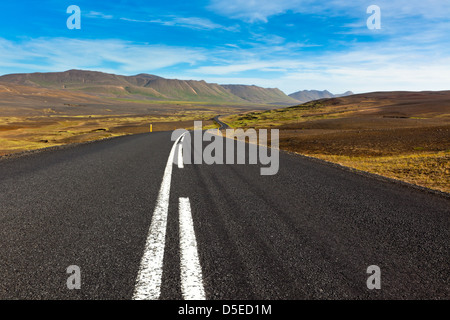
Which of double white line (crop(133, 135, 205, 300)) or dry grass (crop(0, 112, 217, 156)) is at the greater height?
dry grass (crop(0, 112, 217, 156))

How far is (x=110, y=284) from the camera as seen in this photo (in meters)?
2.53

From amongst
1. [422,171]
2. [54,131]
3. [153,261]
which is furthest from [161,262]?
[54,131]

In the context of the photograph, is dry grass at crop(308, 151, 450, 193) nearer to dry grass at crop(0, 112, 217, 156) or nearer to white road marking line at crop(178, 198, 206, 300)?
white road marking line at crop(178, 198, 206, 300)

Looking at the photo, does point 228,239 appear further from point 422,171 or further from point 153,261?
point 422,171

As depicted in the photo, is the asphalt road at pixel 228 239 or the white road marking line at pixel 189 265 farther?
the asphalt road at pixel 228 239

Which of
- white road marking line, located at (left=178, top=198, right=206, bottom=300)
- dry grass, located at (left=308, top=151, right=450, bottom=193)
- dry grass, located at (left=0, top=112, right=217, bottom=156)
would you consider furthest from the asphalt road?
dry grass, located at (left=0, top=112, right=217, bottom=156)

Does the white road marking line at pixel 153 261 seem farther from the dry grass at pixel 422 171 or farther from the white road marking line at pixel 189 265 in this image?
the dry grass at pixel 422 171

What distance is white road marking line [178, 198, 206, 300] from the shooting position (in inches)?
95.7

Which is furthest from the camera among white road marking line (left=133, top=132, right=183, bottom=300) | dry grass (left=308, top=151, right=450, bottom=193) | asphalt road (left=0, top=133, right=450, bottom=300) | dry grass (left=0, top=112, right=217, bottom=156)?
dry grass (left=0, top=112, right=217, bottom=156)

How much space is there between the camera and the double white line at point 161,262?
95.1 inches

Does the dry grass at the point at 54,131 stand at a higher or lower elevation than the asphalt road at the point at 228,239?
higher

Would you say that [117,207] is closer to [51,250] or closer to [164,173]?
[51,250]

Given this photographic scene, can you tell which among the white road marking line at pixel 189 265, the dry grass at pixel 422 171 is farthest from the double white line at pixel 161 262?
the dry grass at pixel 422 171
